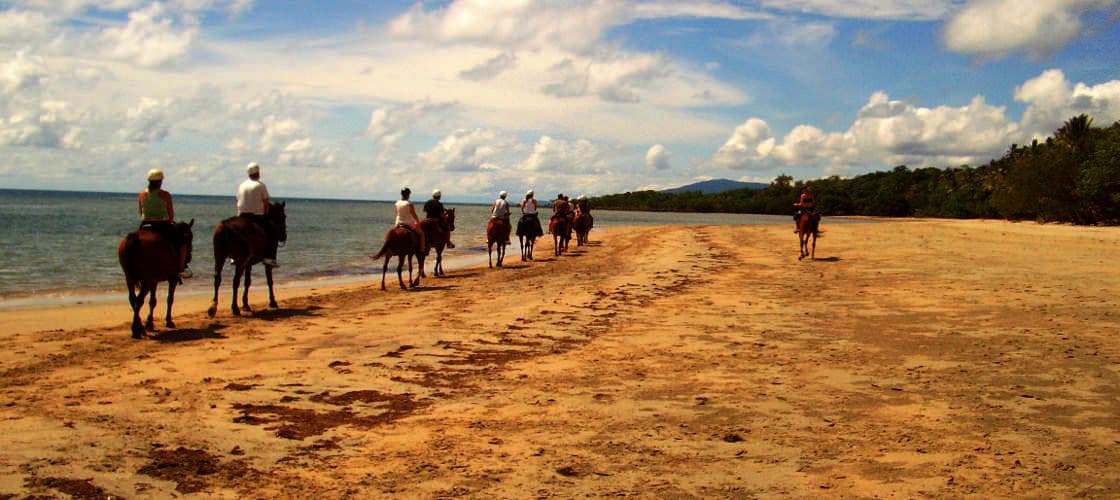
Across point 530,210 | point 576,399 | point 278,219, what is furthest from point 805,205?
point 576,399

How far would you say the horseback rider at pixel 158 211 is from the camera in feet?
33.1

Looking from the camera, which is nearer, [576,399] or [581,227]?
[576,399]

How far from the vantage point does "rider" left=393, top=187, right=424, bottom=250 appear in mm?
16359

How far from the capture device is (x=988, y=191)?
264 feet

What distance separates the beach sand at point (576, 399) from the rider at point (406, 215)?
3350 mm

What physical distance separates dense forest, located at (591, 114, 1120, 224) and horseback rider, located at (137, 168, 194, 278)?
51.9 metres

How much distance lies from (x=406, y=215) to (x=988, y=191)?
264 feet

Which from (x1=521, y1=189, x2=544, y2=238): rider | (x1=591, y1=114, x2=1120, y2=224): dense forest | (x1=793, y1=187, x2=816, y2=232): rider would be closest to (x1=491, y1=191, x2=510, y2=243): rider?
(x1=521, y1=189, x2=544, y2=238): rider

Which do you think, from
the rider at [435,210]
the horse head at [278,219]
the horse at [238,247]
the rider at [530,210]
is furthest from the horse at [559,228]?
the horse at [238,247]

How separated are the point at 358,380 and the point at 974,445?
5.29 metres

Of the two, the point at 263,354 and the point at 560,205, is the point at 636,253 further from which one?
the point at 263,354

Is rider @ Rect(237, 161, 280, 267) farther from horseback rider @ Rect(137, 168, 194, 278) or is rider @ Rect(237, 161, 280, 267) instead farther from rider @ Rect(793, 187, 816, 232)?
rider @ Rect(793, 187, 816, 232)

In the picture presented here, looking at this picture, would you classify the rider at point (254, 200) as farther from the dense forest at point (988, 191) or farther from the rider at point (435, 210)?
the dense forest at point (988, 191)

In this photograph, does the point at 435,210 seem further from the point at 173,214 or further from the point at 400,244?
the point at 173,214
